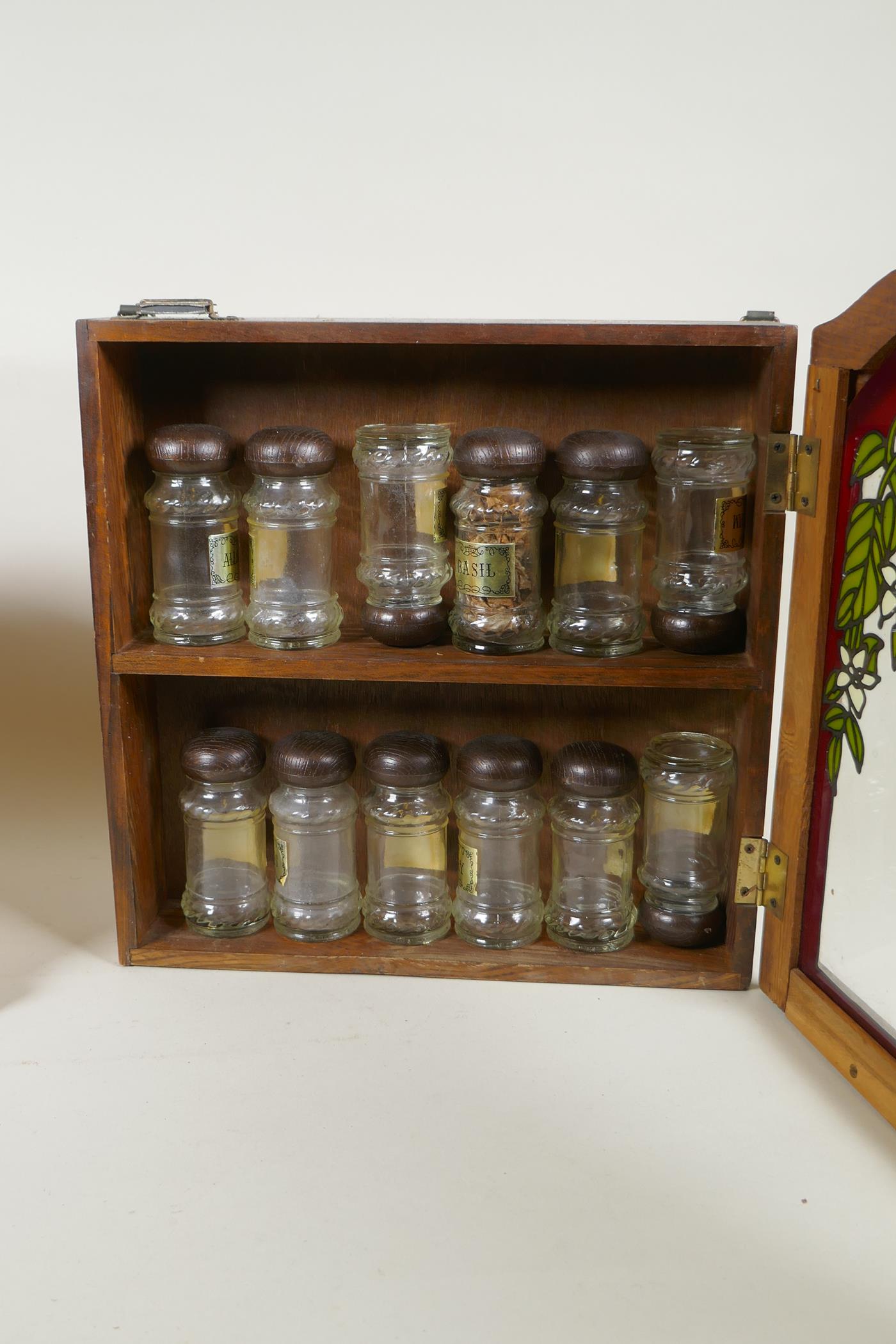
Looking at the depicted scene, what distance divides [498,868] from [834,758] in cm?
52

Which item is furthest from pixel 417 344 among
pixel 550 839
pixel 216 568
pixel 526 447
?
pixel 550 839

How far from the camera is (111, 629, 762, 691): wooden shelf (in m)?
1.74

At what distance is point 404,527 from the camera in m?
1.87

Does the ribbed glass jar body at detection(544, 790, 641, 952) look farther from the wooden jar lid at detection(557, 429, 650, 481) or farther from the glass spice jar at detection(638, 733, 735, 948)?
the wooden jar lid at detection(557, 429, 650, 481)

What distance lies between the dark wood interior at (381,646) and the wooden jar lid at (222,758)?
0.09m

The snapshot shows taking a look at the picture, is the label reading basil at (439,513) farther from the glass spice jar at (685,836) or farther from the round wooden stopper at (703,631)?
the glass spice jar at (685,836)

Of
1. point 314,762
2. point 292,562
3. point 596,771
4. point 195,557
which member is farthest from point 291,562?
point 596,771

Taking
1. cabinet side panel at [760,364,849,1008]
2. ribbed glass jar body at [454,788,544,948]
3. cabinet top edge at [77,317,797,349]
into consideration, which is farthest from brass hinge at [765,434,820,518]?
ribbed glass jar body at [454,788,544,948]

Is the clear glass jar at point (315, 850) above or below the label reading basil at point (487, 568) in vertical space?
below

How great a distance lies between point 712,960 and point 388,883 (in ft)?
1.57

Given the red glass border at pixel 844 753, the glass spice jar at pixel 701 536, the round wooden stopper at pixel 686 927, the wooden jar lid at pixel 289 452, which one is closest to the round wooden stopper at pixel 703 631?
the glass spice jar at pixel 701 536

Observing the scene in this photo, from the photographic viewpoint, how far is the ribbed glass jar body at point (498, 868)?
188 cm

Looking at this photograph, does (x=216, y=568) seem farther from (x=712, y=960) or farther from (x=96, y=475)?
(x=712, y=960)

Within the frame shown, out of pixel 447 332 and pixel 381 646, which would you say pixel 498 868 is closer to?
pixel 381 646
